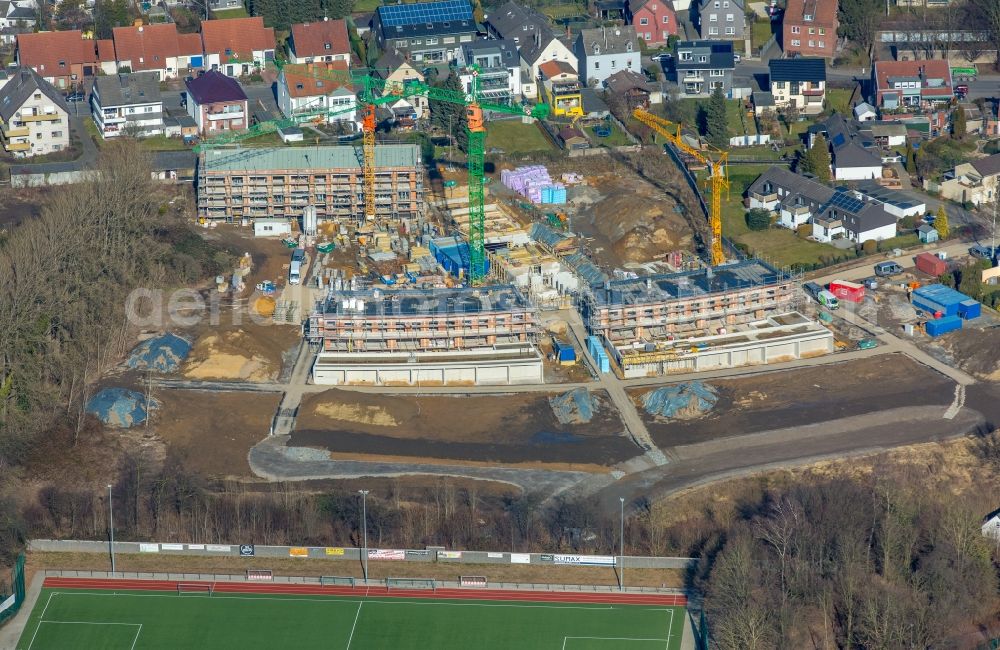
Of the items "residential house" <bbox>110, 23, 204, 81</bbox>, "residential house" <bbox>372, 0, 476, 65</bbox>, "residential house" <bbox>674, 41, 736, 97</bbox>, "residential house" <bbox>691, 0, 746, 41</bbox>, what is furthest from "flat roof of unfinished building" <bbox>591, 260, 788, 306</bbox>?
"residential house" <bbox>110, 23, 204, 81</bbox>

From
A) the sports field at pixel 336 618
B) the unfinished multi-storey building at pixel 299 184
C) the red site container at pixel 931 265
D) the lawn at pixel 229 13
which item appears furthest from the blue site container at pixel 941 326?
the lawn at pixel 229 13

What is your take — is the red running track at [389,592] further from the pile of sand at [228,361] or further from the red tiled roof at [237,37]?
the red tiled roof at [237,37]

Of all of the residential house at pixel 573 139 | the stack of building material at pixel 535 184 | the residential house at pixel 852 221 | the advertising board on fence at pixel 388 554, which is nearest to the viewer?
the advertising board on fence at pixel 388 554

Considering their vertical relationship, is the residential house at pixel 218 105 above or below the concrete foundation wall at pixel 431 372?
above

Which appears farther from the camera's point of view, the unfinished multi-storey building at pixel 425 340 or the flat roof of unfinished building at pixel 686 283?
the flat roof of unfinished building at pixel 686 283

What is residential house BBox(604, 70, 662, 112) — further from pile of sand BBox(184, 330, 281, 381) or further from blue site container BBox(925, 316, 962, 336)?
pile of sand BBox(184, 330, 281, 381)

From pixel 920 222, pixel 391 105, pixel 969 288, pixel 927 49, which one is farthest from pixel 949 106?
pixel 391 105
